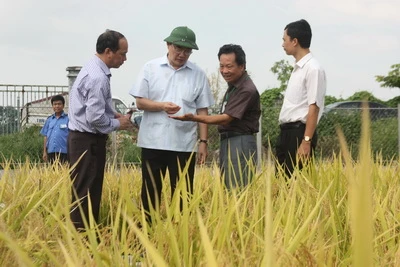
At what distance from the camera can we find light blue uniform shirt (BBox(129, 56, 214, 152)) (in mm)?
4461

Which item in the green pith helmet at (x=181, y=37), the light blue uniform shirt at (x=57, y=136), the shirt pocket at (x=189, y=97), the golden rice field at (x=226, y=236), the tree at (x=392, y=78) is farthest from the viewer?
the tree at (x=392, y=78)

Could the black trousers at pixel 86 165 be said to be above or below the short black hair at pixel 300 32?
below

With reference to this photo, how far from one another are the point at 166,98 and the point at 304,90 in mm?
821

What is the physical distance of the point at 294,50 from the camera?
14.8ft

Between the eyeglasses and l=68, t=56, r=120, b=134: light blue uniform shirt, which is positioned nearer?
l=68, t=56, r=120, b=134: light blue uniform shirt

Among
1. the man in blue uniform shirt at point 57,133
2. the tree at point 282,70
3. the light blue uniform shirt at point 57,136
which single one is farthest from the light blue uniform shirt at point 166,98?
the tree at point 282,70

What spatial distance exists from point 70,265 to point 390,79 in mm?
24175

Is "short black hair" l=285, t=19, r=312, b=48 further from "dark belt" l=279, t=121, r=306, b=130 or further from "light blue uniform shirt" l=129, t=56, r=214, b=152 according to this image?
"light blue uniform shirt" l=129, t=56, r=214, b=152

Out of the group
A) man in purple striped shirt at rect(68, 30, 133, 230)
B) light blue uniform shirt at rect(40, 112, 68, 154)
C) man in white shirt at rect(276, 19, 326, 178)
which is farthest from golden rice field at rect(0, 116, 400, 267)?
light blue uniform shirt at rect(40, 112, 68, 154)

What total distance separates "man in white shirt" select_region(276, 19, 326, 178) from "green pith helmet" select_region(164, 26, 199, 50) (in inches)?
23.3

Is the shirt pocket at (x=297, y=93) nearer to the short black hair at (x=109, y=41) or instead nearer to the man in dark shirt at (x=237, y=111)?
the man in dark shirt at (x=237, y=111)

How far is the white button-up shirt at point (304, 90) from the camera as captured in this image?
14.2ft

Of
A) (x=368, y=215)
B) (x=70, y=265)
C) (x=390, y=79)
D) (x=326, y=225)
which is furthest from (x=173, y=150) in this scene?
(x=390, y=79)

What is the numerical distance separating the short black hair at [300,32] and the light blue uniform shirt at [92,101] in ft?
3.66
